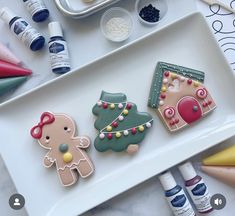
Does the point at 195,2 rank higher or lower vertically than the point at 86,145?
higher

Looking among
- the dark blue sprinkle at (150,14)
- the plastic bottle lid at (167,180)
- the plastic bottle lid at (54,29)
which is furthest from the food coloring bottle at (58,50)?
the plastic bottle lid at (167,180)

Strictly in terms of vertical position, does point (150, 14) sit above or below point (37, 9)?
below

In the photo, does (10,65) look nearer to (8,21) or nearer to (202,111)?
(8,21)

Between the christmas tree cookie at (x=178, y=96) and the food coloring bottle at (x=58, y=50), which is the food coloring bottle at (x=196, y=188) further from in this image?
the food coloring bottle at (x=58, y=50)

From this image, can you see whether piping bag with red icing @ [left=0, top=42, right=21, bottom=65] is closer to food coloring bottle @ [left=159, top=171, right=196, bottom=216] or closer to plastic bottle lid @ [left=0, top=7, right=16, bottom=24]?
plastic bottle lid @ [left=0, top=7, right=16, bottom=24]

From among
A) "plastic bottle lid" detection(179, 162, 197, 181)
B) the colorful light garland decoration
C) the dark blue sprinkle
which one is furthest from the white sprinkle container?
"plastic bottle lid" detection(179, 162, 197, 181)

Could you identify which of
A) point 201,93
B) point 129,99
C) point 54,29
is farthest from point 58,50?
point 201,93

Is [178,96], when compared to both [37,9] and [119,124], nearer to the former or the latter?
[119,124]

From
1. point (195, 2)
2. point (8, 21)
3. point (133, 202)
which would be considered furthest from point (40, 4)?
point (133, 202)
